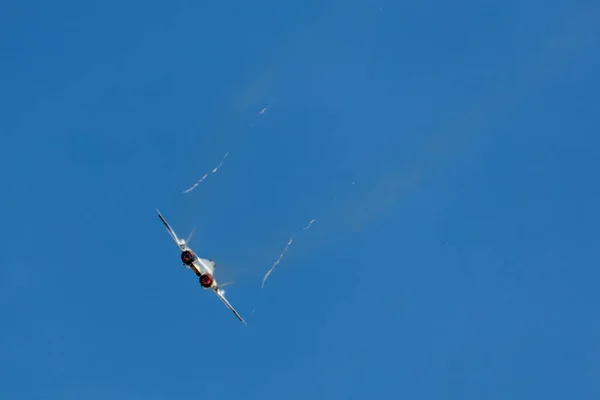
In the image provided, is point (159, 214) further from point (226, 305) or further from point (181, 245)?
point (226, 305)

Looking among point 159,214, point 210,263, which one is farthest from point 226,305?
point 159,214

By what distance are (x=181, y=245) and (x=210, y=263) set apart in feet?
25.9

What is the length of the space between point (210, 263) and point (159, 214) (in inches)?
554

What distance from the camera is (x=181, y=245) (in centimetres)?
16975

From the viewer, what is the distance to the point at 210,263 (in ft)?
572

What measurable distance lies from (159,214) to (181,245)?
757 cm

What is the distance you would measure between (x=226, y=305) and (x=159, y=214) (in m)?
23.1

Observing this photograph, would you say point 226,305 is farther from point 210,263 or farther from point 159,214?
point 159,214

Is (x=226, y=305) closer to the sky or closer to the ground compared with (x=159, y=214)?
closer to the ground

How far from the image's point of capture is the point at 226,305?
581 feet

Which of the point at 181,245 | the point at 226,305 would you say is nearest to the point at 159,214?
the point at 181,245

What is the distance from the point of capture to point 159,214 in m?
171
